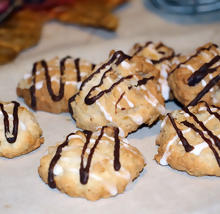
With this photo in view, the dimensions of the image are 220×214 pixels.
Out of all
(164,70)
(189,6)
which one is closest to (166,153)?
(164,70)

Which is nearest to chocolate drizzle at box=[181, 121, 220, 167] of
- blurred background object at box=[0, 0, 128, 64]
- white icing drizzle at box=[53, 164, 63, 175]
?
white icing drizzle at box=[53, 164, 63, 175]

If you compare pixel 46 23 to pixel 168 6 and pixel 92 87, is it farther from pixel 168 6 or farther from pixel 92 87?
pixel 92 87

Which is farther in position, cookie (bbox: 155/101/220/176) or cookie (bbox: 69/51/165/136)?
cookie (bbox: 69/51/165/136)

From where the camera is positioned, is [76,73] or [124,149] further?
[76,73]

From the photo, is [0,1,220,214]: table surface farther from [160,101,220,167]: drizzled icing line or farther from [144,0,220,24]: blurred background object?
[144,0,220,24]: blurred background object

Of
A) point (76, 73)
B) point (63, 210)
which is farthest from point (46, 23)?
point (63, 210)

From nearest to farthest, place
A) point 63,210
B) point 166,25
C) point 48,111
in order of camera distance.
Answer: point 63,210
point 48,111
point 166,25
